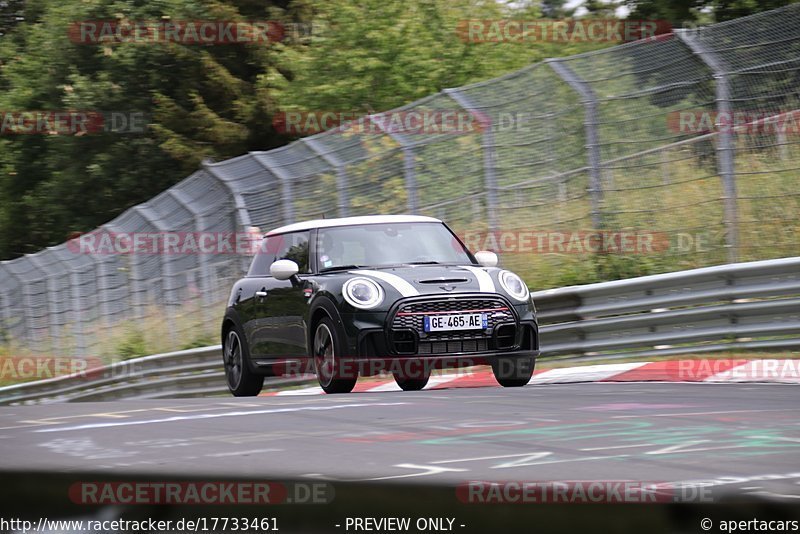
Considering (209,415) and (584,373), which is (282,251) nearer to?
(584,373)

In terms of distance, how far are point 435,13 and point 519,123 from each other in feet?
64.3

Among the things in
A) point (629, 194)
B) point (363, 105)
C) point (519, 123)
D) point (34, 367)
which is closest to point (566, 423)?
point (629, 194)

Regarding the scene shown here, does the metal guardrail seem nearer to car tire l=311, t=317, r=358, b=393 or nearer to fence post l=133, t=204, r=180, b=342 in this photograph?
car tire l=311, t=317, r=358, b=393

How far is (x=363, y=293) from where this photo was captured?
31.6ft

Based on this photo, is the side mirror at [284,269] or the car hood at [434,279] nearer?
the car hood at [434,279]

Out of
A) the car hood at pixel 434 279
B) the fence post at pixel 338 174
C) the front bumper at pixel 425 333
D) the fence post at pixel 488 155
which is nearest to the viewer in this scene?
the front bumper at pixel 425 333

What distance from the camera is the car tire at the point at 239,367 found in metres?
11.8

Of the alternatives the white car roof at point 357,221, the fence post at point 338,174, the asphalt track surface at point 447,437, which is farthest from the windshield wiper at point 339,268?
the fence post at point 338,174

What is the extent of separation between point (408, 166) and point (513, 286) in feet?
16.5

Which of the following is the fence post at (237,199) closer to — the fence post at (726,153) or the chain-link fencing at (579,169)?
the chain-link fencing at (579,169)

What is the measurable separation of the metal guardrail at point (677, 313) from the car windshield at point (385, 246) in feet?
5.08

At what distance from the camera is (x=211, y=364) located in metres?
16.0

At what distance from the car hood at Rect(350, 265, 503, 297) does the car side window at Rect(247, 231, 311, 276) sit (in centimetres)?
87

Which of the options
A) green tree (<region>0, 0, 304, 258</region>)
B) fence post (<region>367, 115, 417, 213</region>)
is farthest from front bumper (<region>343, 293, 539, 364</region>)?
green tree (<region>0, 0, 304, 258</region>)
